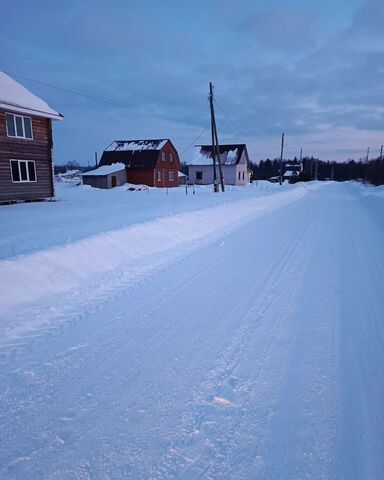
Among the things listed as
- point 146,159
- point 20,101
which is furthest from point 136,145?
point 20,101

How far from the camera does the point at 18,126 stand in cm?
2030

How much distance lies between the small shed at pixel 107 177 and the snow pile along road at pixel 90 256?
32.8 meters

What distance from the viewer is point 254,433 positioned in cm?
257

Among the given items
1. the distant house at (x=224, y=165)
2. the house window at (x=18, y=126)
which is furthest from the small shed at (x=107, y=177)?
the house window at (x=18, y=126)

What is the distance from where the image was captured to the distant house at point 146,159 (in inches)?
1747

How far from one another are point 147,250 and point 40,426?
5680mm

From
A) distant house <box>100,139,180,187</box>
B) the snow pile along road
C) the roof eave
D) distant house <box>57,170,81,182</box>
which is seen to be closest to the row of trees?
distant house <box>57,170,81,182</box>

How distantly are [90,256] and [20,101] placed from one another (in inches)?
693

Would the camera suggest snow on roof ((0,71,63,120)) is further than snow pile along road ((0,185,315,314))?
Yes

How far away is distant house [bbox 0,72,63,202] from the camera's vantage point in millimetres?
19406

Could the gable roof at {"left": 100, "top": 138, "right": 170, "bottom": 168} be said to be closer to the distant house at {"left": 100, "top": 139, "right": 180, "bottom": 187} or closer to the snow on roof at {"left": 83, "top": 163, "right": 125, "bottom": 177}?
the distant house at {"left": 100, "top": 139, "right": 180, "bottom": 187}

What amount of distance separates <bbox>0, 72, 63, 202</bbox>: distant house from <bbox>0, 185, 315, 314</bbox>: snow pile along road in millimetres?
14021

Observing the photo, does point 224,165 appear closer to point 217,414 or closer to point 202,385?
point 202,385

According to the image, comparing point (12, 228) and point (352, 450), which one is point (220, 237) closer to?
point (12, 228)
